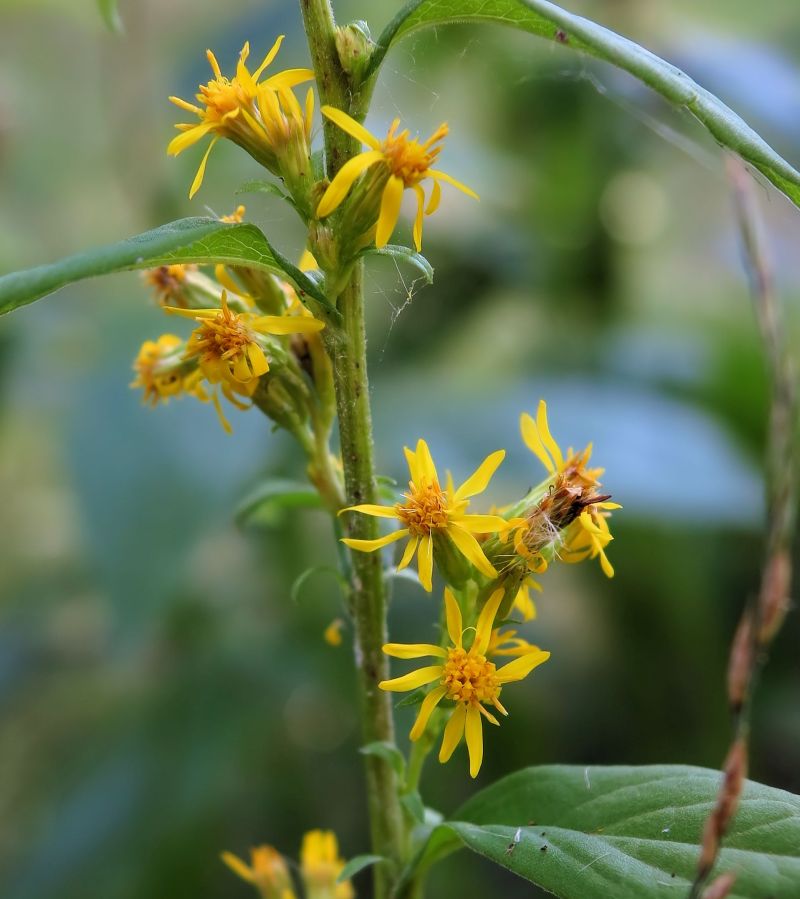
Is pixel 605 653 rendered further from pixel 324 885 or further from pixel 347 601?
pixel 347 601

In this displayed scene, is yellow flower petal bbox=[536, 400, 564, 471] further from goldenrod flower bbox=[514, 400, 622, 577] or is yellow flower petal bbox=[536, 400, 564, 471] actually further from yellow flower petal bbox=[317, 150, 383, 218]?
yellow flower petal bbox=[317, 150, 383, 218]

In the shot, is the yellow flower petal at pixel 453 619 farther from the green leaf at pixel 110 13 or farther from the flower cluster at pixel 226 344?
the green leaf at pixel 110 13

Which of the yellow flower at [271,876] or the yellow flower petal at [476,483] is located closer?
the yellow flower petal at [476,483]

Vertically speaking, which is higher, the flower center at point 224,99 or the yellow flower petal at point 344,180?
the flower center at point 224,99

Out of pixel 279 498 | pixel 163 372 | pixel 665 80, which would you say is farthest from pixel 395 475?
pixel 665 80

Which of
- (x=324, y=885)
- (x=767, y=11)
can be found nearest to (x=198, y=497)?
(x=324, y=885)

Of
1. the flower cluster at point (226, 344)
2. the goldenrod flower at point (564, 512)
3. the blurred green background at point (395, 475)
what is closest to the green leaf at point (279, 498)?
the flower cluster at point (226, 344)

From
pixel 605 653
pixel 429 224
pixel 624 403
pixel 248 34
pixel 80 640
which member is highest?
pixel 248 34
